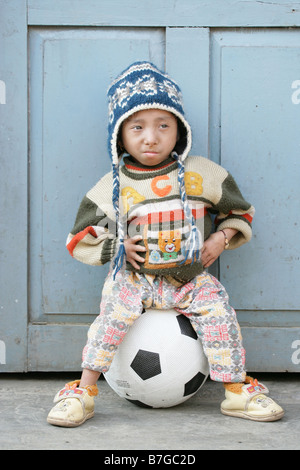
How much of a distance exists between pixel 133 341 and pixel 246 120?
3.30ft

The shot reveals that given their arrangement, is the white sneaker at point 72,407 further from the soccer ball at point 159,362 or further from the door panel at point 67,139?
the door panel at point 67,139

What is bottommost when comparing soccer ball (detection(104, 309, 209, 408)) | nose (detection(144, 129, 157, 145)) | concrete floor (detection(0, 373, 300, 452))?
concrete floor (detection(0, 373, 300, 452))

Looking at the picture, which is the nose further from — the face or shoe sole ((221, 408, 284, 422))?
shoe sole ((221, 408, 284, 422))

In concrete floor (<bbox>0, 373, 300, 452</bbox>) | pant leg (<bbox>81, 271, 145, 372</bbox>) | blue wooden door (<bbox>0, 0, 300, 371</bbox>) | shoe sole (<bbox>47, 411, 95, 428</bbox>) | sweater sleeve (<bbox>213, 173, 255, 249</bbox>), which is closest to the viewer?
concrete floor (<bbox>0, 373, 300, 452</bbox>)

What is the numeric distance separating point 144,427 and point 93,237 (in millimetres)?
668

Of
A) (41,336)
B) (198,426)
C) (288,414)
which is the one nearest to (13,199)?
(41,336)

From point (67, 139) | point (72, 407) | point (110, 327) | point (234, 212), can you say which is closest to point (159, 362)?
point (110, 327)

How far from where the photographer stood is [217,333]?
1955 millimetres

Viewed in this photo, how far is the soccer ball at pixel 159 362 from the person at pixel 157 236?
3 cm

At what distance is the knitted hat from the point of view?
1966mm

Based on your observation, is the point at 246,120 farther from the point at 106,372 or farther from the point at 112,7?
the point at 106,372

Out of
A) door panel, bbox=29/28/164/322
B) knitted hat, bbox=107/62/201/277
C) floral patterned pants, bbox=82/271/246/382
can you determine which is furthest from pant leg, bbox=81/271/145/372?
door panel, bbox=29/28/164/322

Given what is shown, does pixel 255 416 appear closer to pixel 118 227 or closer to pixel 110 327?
pixel 110 327

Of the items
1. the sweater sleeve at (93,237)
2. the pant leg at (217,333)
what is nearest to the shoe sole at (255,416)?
the pant leg at (217,333)
